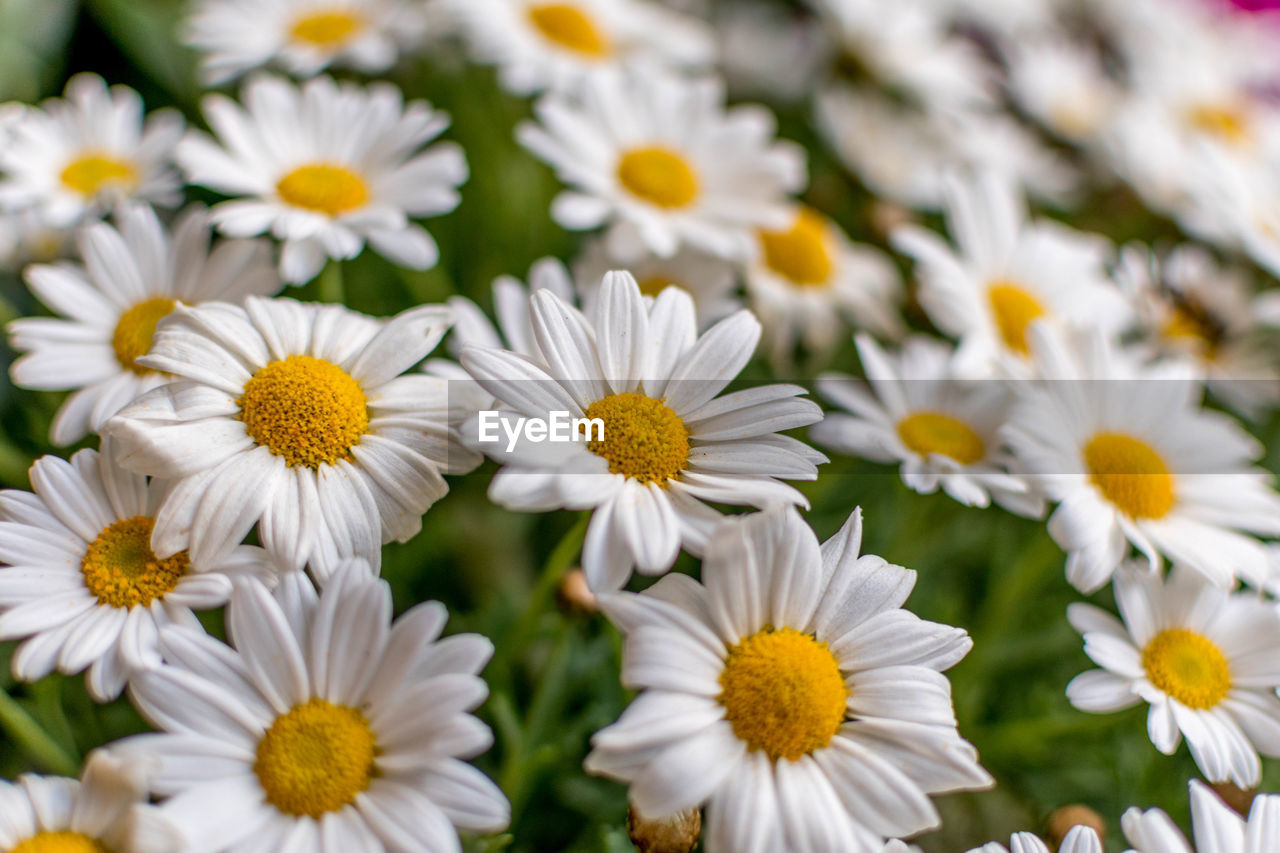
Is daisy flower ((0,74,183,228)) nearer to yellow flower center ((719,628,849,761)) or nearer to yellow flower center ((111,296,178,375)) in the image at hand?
yellow flower center ((111,296,178,375))

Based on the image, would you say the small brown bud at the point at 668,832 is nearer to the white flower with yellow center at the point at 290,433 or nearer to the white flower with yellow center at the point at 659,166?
the white flower with yellow center at the point at 290,433

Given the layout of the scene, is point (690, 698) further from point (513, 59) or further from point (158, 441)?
point (513, 59)

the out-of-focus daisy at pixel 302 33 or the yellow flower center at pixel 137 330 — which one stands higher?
the out-of-focus daisy at pixel 302 33

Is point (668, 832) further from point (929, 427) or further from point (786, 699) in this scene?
point (929, 427)

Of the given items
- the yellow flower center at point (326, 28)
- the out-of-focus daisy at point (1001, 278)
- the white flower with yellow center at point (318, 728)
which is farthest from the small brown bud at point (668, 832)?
the yellow flower center at point (326, 28)

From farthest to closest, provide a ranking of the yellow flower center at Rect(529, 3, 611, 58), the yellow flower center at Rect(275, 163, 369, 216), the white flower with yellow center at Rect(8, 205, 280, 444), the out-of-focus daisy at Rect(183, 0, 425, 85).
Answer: the yellow flower center at Rect(529, 3, 611, 58) < the out-of-focus daisy at Rect(183, 0, 425, 85) < the yellow flower center at Rect(275, 163, 369, 216) < the white flower with yellow center at Rect(8, 205, 280, 444)

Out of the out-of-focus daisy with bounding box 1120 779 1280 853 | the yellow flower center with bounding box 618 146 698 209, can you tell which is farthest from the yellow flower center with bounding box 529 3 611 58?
the out-of-focus daisy with bounding box 1120 779 1280 853

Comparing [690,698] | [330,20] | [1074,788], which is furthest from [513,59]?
[1074,788]
